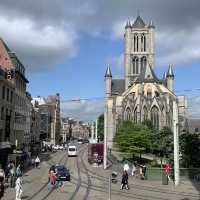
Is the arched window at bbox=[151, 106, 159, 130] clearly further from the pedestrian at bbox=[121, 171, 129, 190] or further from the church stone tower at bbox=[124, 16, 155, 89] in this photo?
the pedestrian at bbox=[121, 171, 129, 190]

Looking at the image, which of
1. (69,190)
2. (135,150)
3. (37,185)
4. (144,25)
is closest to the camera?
(69,190)

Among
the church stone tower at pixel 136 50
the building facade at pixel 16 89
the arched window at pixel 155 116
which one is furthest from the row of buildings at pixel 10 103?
the church stone tower at pixel 136 50

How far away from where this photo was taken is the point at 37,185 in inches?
Result: 1320

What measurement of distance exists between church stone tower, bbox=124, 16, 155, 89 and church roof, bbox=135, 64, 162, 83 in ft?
28.8

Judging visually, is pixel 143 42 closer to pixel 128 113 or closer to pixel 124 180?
pixel 128 113

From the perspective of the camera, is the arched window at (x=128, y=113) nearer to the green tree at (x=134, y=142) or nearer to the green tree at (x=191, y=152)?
the green tree at (x=134, y=142)

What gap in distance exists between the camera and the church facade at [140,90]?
375ft

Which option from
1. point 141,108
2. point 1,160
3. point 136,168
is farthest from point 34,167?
point 141,108

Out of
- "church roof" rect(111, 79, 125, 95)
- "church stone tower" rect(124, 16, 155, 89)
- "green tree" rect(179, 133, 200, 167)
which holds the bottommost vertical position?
"green tree" rect(179, 133, 200, 167)

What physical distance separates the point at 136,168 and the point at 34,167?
13970mm

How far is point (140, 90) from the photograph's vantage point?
395 feet

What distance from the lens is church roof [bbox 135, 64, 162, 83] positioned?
125 metres

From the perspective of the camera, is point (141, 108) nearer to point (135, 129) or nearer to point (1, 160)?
point (135, 129)

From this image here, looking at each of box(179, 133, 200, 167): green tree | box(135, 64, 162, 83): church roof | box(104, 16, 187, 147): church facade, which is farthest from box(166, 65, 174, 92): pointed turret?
box(179, 133, 200, 167): green tree
